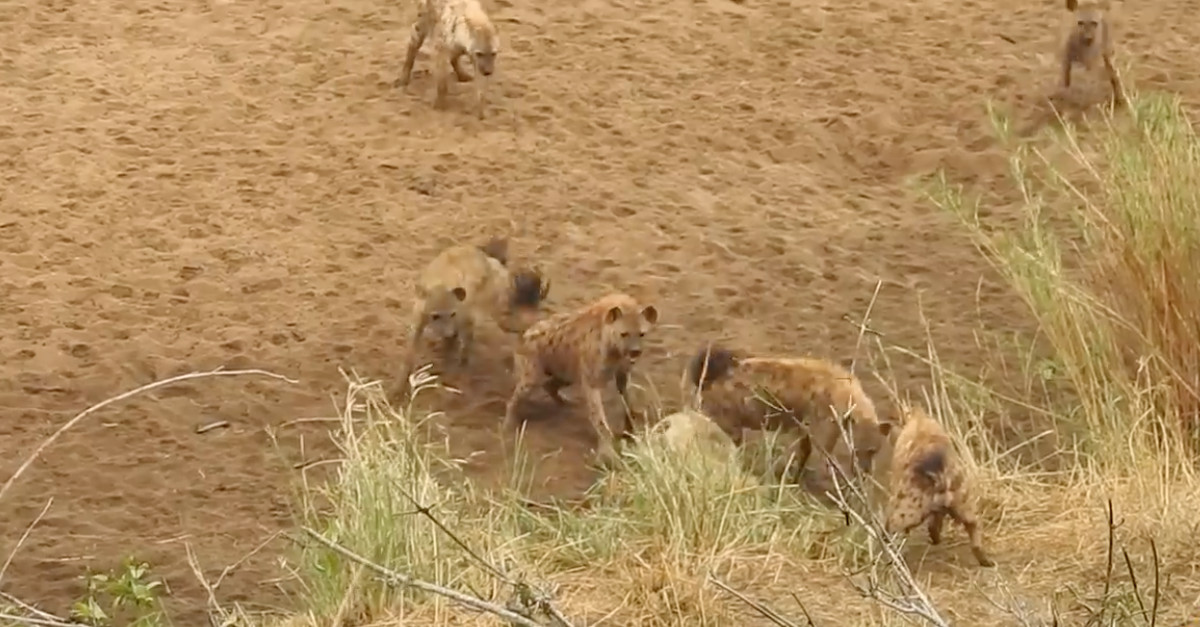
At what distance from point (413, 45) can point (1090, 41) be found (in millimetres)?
3346

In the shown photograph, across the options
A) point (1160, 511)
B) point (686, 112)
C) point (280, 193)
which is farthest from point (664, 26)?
point (1160, 511)

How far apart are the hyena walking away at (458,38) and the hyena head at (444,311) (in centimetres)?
228

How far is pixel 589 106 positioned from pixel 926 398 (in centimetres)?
330

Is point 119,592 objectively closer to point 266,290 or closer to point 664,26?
point 266,290

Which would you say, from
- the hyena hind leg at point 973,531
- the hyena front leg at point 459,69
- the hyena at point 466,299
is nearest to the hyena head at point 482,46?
the hyena front leg at point 459,69

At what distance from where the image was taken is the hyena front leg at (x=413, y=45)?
9523 mm

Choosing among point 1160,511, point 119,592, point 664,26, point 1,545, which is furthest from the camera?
point 664,26

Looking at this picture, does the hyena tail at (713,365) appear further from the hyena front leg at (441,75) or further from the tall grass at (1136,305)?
the hyena front leg at (441,75)

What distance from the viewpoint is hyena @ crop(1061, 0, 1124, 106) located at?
30.6 feet

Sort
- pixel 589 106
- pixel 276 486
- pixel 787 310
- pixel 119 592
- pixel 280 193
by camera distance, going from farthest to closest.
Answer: pixel 589 106
pixel 280 193
pixel 787 310
pixel 276 486
pixel 119 592

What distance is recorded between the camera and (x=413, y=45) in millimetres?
9586

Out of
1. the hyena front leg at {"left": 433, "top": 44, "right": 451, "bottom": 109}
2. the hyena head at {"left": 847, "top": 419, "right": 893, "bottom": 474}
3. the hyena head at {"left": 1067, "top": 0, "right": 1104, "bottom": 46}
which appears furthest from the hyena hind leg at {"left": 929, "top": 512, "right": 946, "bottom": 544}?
the hyena front leg at {"left": 433, "top": 44, "right": 451, "bottom": 109}

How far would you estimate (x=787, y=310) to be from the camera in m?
7.77

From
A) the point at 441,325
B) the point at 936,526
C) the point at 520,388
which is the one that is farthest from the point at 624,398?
the point at 936,526
